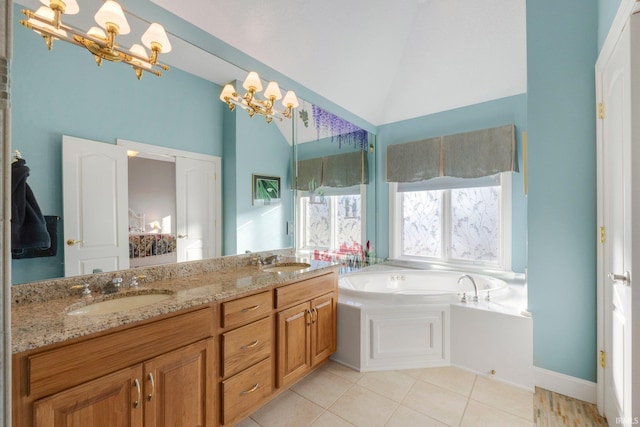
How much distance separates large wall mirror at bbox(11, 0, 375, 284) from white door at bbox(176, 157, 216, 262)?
1.3 inches

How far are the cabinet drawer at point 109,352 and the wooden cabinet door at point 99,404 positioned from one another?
3cm

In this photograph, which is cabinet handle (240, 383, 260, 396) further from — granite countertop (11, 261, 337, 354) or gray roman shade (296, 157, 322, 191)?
gray roman shade (296, 157, 322, 191)

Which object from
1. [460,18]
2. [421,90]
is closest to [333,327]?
[421,90]

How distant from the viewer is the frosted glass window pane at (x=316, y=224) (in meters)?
3.16

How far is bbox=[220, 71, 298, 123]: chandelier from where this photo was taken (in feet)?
6.98

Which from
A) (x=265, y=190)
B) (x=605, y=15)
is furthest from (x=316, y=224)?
(x=605, y=15)

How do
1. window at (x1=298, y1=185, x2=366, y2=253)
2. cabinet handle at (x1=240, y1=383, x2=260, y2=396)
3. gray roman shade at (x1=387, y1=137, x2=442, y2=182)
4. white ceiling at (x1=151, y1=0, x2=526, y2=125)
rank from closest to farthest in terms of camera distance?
1. cabinet handle at (x1=240, y1=383, x2=260, y2=396)
2. white ceiling at (x1=151, y1=0, x2=526, y2=125)
3. window at (x1=298, y1=185, x2=366, y2=253)
4. gray roman shade at (x1=387, y1=137, x2=442, y2=182)

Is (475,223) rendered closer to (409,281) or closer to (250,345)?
(409,281)

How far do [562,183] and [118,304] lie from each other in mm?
2684

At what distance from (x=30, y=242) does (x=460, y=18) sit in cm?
364

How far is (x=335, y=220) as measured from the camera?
148 inches

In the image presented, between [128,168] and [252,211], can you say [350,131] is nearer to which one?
[252,211]

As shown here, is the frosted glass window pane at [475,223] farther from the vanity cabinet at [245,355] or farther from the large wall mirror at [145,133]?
the vanity cabinet at [245,355]

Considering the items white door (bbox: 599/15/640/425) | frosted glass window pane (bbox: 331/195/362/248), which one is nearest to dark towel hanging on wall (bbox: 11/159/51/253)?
white door (bbox: 599/15/640/425)
